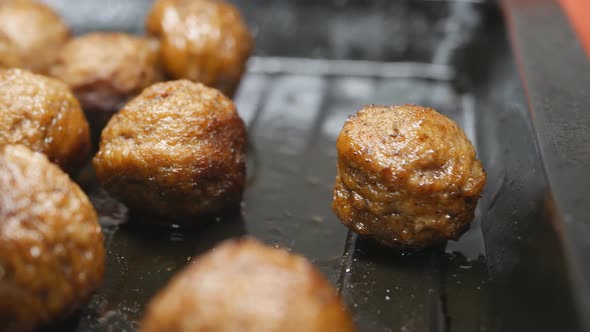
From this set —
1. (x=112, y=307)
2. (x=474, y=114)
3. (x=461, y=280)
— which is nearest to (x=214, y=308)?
(x=112, y=307)

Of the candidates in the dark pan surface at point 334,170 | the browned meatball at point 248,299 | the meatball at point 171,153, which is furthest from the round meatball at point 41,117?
the browned meatball at point 248,299

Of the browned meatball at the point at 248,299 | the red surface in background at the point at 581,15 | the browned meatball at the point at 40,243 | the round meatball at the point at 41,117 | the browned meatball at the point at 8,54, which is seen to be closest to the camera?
the browned meatball at the point at 248,299

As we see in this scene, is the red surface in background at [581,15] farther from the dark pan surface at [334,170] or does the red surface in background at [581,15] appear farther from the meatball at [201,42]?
the meatball at [201,42]

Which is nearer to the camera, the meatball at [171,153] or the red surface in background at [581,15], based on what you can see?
the meatball at [171,153]

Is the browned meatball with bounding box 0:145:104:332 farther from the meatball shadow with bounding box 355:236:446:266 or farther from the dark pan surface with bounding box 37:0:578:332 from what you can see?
the meatball shadow with bounding box 355:236:446:266

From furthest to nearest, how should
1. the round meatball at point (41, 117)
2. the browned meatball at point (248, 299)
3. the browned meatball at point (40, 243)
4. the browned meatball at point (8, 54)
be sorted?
the browned meatball at point (8, 54) → the round meatball at point (41, 117) → the browned meatball at point (40, 243) → the browned meatball at point (248, 299)

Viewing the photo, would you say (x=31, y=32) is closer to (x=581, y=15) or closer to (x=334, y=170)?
(x=334, y=170)

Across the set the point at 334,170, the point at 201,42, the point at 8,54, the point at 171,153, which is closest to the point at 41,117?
the point at 171,153
